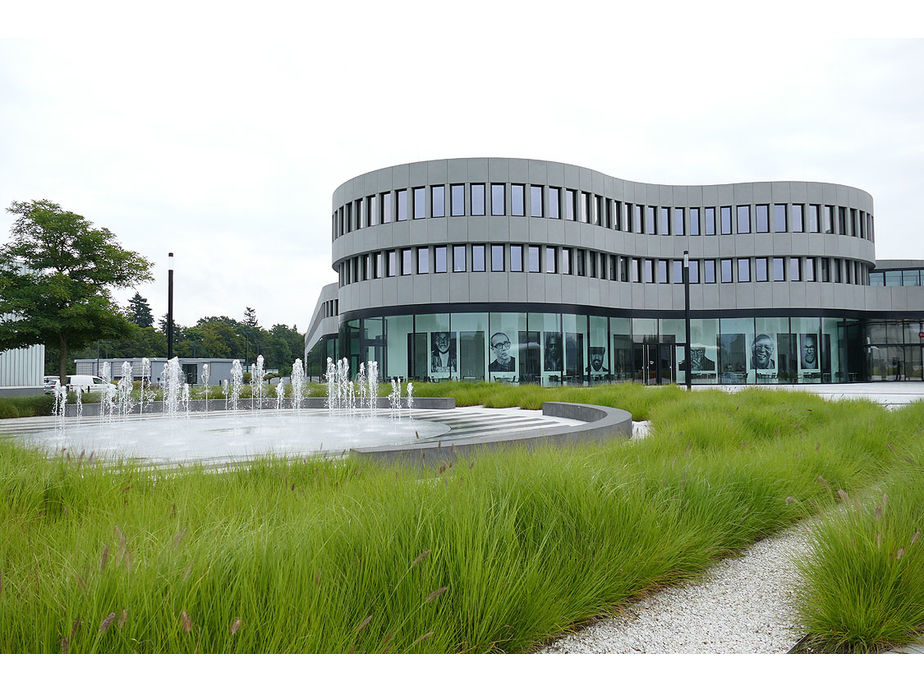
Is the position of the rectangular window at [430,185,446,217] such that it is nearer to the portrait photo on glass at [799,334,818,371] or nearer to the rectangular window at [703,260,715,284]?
the rectangular window at [703,260,715,284]

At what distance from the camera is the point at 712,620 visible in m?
3.57

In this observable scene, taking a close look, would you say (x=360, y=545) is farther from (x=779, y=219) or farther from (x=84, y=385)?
(x=779, y=219)

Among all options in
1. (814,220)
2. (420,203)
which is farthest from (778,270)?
(420,203)

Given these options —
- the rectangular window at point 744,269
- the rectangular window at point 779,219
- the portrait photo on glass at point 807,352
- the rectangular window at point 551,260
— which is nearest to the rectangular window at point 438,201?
the rectangular window at point 551,260

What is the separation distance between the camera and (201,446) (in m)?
11.3

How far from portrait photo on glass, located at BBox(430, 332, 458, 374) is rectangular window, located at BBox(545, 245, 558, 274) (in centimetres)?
725

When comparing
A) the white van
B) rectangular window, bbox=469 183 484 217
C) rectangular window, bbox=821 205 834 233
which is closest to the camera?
the white van

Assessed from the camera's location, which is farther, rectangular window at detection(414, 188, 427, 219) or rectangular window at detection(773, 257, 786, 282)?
rectangular window at detection(773, 257, 786, 282)

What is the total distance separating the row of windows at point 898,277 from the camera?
49819mm

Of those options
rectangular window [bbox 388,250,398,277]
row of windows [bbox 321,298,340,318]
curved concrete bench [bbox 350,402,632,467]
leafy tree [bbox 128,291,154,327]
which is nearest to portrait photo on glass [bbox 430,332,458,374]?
rectangular window [bbox 388,250,398,277]

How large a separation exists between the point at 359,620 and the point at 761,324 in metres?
44.0

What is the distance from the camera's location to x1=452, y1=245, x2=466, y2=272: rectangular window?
34375mm

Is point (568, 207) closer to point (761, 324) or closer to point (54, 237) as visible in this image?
point (761, 324)

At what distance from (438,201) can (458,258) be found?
3.64m
